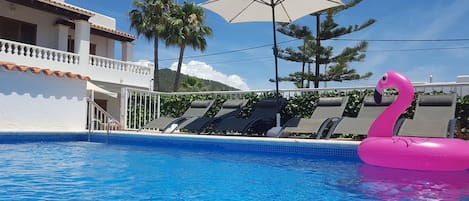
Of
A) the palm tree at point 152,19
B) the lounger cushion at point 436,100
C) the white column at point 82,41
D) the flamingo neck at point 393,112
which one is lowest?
the flamingo neck at point 393,112

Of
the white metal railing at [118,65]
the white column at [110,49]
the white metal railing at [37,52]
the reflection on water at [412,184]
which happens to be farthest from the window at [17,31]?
the reflection on water at [412,184]

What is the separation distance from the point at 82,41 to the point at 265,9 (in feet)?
29.9

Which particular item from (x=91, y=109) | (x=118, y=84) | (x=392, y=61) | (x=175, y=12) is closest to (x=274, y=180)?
(x=91, y=109)

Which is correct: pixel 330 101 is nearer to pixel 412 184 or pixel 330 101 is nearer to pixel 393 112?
pixel 393 112

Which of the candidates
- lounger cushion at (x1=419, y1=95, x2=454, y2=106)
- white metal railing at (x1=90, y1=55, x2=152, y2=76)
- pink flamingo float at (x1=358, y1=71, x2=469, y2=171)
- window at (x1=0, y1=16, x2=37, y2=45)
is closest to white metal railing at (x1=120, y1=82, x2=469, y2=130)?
lounger cushion at (x1=419, y1=95, x2=454, y2=106)

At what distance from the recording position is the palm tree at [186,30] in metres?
24.5

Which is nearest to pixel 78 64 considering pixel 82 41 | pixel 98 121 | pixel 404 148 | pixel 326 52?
pixel 82 41

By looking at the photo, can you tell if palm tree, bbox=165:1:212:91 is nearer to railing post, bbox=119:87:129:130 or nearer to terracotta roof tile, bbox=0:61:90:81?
terracotta roof tile, bbox=0:61:90:81

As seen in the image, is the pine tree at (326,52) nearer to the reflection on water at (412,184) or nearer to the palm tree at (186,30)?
the palm tree at (186,30)

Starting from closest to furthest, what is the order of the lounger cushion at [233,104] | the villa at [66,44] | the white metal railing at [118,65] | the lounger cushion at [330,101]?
the lounger cushion at [330,101] < the lounger cushion at [233,104] < the villa at [66,44] < the white metal railing at [118,65]

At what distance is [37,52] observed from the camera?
51.3ft

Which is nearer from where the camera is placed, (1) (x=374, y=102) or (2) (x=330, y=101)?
(1) (x=374, y=102)

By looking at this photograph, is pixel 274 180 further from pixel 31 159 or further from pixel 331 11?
pixel 331 11

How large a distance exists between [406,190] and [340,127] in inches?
112
